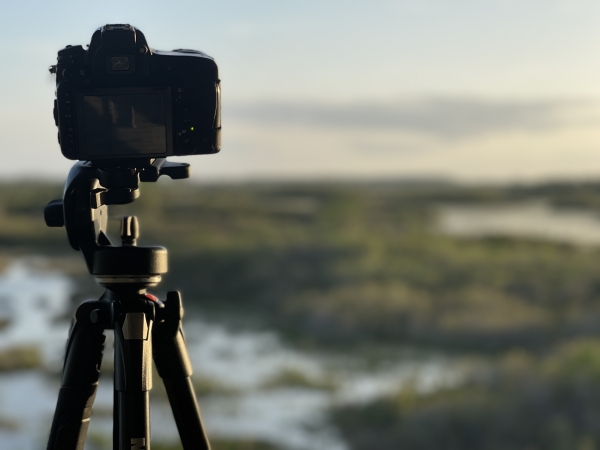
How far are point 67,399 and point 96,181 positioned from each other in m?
0.29

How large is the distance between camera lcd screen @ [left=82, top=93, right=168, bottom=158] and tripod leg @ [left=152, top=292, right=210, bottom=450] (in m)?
0.24

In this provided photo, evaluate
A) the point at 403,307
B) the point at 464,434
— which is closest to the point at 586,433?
the point at 464,434

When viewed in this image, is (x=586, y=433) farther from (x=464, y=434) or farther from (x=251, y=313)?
(x=251, y=313)

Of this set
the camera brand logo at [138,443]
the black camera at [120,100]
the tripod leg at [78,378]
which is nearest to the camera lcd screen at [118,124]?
the black camera at [120,100]

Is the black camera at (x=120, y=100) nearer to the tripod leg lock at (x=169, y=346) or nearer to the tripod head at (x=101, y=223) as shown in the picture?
the tripod head at (x=101, y=223)

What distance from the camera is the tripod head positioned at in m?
0.82

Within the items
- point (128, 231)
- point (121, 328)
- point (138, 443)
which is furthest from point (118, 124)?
point (138, 443)

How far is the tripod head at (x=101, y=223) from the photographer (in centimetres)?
82

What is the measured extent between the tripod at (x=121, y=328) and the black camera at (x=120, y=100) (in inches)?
1.9

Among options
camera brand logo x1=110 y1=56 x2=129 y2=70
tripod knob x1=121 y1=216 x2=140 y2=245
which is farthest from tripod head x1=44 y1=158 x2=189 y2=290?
camera brand logo x1=110 y1=56 x2=129 y2=70

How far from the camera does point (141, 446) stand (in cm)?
81

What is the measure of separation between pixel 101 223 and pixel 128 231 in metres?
0.06

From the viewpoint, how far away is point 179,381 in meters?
0.87

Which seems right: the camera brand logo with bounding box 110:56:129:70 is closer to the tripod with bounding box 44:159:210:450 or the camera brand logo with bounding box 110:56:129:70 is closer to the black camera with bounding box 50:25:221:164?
the black camera with bounding box 50:25:221:164
